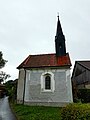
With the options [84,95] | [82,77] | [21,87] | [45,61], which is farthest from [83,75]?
[21,87]

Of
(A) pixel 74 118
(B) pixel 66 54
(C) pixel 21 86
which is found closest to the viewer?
(A) pixel 74 118

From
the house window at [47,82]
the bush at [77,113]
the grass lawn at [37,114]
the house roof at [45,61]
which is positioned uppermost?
the house roof at [45,61]

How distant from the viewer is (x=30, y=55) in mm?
28797

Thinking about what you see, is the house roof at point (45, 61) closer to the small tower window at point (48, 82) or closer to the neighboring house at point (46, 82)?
the neighboring house at point (46, 82)

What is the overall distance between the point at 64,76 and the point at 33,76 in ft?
12.5

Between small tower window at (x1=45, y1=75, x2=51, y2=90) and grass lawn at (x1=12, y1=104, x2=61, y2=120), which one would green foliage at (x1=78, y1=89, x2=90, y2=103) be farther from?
grass lawn at (x1=12, y1=104, x2=61, y2=120)

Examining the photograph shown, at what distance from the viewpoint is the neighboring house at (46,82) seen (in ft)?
79.4

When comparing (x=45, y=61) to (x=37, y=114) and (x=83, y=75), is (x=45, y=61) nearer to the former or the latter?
(x=37, y=114)

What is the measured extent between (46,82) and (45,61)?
2.80m

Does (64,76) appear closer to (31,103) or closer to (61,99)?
(61,99)

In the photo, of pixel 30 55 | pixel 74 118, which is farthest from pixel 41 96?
pixel 74 118

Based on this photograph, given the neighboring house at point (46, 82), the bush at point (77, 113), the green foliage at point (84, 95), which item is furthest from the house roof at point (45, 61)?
the bush at point (77, 113)

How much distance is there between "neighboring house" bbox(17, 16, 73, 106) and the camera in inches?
952

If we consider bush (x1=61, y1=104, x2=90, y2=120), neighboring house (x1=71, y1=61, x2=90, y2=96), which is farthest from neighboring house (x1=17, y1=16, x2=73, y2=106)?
bush (x1=61, y1=104, x2=90, y2=120)
